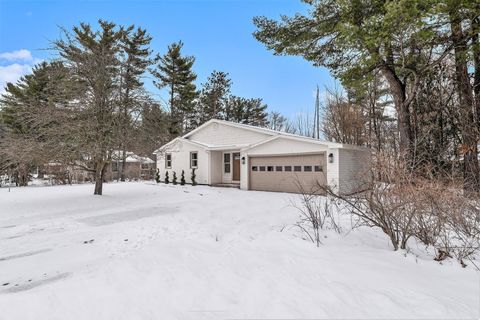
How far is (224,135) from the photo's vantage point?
1627cm

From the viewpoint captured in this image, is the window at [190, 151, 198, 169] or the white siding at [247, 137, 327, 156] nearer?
the white siding at [247, 137, 327, 156]

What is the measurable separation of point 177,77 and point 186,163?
42.4 feet

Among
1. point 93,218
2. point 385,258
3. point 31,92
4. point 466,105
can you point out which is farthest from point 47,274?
point 31,92

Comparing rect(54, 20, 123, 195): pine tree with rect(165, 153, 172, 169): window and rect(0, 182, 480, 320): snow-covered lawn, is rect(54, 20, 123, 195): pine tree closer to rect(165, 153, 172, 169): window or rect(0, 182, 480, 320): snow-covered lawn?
rect(0, 182, 480, 320): snow-covered lawn

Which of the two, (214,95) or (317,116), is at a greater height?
(214,95)

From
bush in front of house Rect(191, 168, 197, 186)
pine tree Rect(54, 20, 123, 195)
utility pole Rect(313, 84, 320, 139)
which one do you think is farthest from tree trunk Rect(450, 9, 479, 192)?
utility pole Rect(313, 84, 320, 139)

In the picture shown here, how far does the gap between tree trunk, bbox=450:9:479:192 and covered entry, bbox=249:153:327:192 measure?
495 centimetres

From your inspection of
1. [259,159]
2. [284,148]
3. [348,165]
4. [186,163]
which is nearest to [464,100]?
[348,165]

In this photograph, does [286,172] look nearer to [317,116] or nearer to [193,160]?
[193,160]

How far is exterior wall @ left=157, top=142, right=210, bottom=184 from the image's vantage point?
Answer: 53.2ft

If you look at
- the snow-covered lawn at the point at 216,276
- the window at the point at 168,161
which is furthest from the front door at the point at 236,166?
the snow-covered lawn at the point at 216,276

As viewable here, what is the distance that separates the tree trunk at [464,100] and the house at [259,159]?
320 centimetres

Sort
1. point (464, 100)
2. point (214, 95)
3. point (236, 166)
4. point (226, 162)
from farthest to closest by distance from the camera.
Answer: point (214, 95) < point (226, 162) < point (236, 166) < point (464, 100)

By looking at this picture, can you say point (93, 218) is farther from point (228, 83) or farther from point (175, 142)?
point (228, 83)
